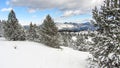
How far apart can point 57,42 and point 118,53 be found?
27.5 metres

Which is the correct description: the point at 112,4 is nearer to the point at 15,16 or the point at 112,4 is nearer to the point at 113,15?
the point at 113,15

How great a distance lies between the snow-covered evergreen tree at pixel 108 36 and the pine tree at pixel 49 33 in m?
24.7

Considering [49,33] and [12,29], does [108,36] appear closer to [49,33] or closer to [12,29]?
[49,33]

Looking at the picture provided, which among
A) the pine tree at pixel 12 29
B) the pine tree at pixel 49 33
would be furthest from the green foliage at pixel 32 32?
the pine tree at pixel 49 33

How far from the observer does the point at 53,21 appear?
44531 millimetres

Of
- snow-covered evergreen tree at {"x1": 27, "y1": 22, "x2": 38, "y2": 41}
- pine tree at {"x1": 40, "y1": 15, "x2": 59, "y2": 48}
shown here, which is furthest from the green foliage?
pine tree at {"x1": 40, "y1": 15, "x2": 59, "y2": 48}

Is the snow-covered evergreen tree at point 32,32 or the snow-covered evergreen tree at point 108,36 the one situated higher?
the snow-covered evergreen tree at point 108,36

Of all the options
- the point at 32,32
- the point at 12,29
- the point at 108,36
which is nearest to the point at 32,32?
the point at 32,32

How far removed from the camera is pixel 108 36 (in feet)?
55.8

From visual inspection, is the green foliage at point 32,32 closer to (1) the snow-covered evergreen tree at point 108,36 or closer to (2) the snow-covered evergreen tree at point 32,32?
(2) the snow-covered evergreen tree at point 32,32

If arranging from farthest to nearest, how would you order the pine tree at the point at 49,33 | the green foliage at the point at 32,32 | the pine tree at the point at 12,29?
the green foliage at the point at 32,32 < the pine tree at the point at 12,29 < the pine tree at the point at 49,33

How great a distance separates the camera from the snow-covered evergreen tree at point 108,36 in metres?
16.4

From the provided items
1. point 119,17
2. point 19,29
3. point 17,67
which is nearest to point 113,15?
point 119,17

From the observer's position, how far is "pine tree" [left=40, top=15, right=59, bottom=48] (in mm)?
42562
